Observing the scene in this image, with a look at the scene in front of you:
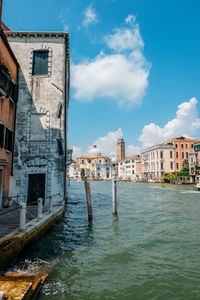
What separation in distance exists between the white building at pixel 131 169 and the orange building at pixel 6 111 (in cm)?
7029

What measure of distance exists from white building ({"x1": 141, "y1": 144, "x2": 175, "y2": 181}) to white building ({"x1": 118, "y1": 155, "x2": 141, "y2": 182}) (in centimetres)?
1243

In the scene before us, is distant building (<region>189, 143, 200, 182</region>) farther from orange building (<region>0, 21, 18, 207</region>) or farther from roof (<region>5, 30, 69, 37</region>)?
orange building (<region>0, 21, 18, 207</region>)

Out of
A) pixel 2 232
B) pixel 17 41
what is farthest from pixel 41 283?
pixel 17 41

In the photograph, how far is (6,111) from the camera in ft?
34.5

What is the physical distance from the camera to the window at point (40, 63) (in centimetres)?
1277

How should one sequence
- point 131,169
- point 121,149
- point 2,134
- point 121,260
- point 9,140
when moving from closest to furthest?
1. point 121,260
2. point 2,134
3. point 9,140
4. point 131,169
5. point 121,149

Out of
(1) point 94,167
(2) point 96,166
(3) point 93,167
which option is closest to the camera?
(2) point 96,166

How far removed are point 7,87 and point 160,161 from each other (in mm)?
56207

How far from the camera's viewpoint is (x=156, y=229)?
934 centimetres

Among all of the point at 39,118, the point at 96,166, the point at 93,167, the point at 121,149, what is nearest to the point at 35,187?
the point at 39,118

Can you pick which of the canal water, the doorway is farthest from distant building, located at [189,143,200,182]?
the doorway

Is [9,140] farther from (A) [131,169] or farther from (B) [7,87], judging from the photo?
(A) [131,169]

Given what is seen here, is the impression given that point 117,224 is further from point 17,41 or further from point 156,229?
point 17,41

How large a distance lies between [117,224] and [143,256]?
3.96 meters
